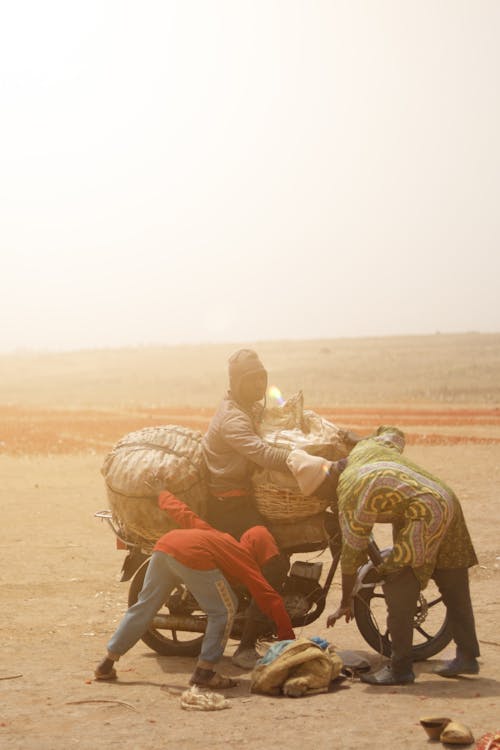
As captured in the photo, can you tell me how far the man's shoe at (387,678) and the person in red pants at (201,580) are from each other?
24.6 inches

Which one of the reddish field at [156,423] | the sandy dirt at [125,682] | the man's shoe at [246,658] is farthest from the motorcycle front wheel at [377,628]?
the reddish field at [156,423]

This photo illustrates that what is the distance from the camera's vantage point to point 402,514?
21.5 ft

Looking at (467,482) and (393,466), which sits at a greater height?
(393,466)

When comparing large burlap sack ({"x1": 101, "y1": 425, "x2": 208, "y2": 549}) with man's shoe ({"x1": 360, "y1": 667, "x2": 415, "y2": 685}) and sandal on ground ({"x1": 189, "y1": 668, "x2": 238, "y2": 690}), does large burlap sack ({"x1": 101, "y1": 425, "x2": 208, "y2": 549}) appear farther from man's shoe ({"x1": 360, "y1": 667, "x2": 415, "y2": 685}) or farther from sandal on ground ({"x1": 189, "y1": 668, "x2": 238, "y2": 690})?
man's shoe ({"x1": 360, "y1": 667, "x2": 415, "y2": 685})

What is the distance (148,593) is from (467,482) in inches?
462

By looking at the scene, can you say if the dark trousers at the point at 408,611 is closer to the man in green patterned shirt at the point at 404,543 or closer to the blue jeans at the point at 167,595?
the man in green patterned shirt at the point at 404,543

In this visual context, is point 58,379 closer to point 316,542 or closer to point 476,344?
point 476,344

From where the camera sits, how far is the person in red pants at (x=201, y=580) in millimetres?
6707

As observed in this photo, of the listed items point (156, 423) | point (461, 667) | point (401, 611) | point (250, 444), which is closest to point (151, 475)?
point (250, 444)

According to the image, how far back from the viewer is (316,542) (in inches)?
285

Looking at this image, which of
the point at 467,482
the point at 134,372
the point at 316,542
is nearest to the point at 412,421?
the point at 467,482

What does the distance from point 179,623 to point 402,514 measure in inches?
76.4

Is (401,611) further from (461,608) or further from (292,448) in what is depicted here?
(292,448)

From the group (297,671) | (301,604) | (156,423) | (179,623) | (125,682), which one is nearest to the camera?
(297,671)
